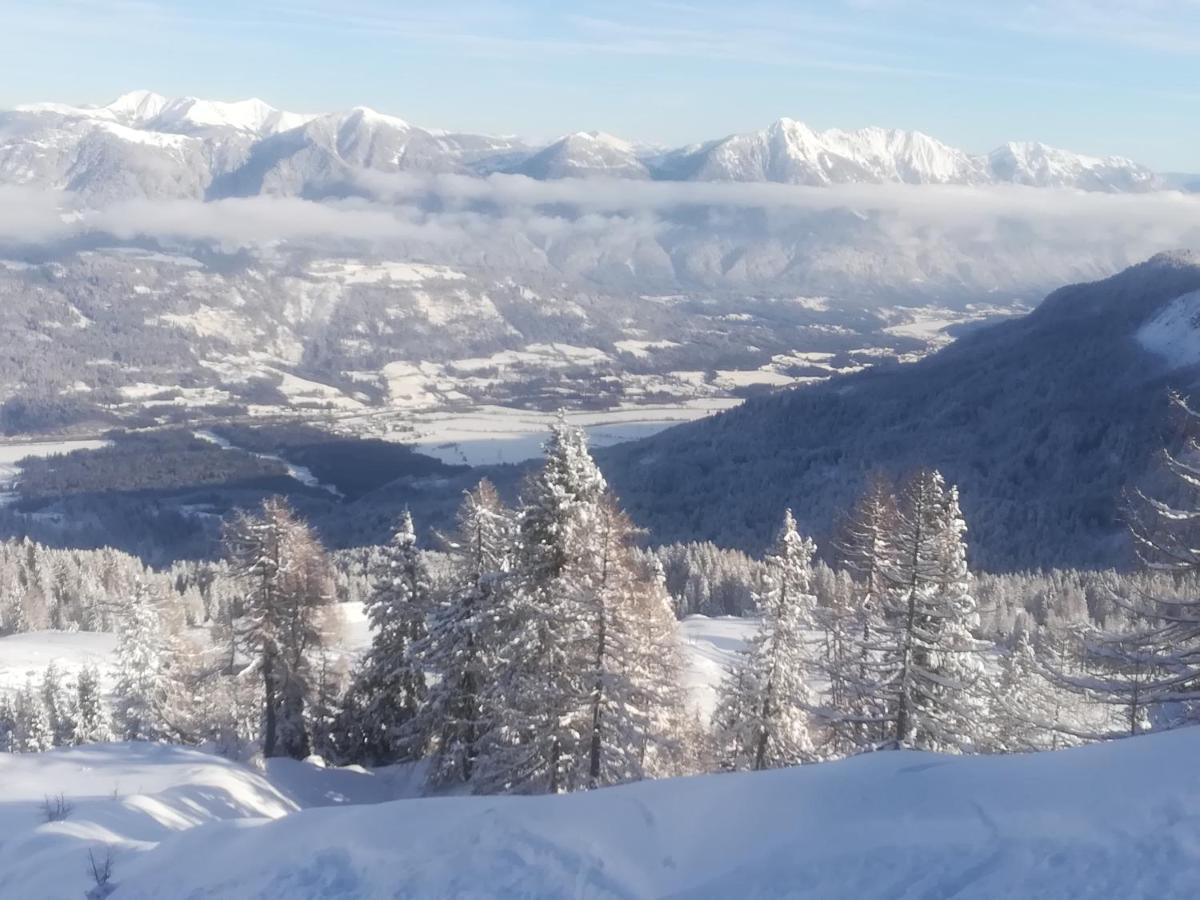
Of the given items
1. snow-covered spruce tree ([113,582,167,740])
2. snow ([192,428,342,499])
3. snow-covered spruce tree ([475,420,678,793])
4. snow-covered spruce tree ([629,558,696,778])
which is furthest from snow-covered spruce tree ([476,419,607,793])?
snow ([192,428,342,499])

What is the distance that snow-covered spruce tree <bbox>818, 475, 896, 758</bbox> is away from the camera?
2019 centimetres

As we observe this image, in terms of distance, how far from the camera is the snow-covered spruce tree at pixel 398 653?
2859cm

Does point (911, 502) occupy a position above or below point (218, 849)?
above

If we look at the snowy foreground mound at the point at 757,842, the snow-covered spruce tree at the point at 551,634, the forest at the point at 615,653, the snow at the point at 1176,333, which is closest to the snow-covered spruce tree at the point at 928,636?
the forest at the point at 615,653

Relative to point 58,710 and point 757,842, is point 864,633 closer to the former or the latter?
point 757,842

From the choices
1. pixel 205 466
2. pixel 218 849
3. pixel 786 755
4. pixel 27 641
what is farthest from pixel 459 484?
pixel 218 849

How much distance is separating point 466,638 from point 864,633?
10.2 metres

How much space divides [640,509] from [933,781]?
434 ft

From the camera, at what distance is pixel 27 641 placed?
214 ft

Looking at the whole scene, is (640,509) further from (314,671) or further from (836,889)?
(836,889)

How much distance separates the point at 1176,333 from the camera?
170 m

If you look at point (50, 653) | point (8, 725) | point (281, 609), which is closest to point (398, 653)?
point (281, 609)

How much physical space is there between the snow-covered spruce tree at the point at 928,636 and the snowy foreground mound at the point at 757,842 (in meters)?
7.85

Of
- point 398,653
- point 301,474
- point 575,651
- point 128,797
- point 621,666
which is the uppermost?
point 575,651
